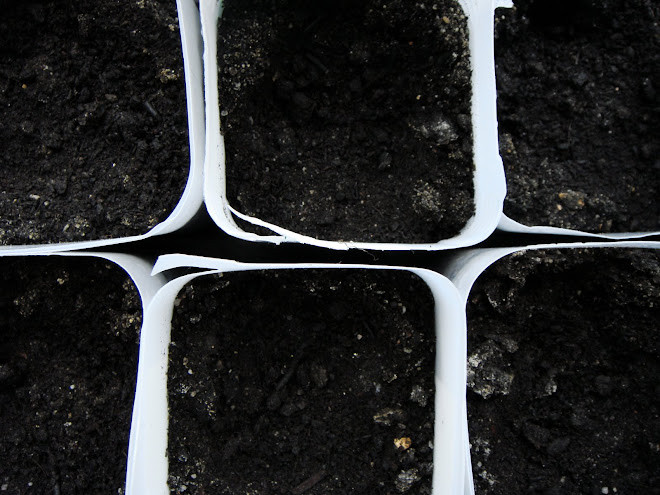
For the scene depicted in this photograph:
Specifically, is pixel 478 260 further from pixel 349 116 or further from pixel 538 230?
pixel 349 116

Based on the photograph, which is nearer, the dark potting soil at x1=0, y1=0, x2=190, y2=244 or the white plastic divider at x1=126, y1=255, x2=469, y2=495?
the white plastic divider at x1=126, y1=255, x2=469, y2=495

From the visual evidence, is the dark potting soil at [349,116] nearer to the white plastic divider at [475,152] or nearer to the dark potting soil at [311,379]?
the white plastic divider at [475,152]

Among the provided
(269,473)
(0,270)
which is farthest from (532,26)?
(0,270)

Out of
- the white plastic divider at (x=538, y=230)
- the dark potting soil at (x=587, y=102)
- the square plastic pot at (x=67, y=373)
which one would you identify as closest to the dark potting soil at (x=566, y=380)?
the white plastic divider at (x=538, y=230)

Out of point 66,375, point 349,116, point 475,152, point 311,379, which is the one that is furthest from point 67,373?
point 475,152

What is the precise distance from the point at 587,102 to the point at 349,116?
484 mm

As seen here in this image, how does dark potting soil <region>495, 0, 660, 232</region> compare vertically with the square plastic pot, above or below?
above

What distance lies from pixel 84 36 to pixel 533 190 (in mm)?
912

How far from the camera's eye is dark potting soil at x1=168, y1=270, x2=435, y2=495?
→ 3.34 feet

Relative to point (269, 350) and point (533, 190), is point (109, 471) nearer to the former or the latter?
point (269, 350)

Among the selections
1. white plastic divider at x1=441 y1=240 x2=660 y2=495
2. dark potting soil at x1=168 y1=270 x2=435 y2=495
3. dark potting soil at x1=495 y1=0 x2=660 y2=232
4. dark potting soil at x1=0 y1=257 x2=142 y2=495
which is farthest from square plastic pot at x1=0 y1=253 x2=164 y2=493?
dark potting soil at x1=495 y1=0 x2=660 y2=232

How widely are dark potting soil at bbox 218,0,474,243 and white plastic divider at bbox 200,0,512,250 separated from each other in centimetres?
2

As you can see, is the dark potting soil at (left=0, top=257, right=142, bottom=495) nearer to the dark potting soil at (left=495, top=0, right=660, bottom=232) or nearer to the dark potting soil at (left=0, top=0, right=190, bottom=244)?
the dark potting soil at (left=0, top=0, right=190, bottom=244)

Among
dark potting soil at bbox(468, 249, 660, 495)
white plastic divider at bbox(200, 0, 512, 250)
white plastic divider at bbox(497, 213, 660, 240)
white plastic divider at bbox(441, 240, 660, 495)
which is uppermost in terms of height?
white plastic divider at bbox(200, 0, 512, 250)
